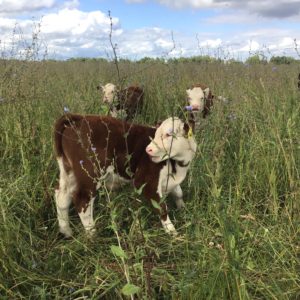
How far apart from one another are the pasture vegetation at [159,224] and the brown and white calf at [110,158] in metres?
0.13

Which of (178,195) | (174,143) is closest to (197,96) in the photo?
(178,195)

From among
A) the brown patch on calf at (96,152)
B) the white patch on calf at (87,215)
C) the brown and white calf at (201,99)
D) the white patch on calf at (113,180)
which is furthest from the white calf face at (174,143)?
the brown and white calf at (201,99)

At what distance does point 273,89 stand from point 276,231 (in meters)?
3.20

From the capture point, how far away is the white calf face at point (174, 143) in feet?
9.95

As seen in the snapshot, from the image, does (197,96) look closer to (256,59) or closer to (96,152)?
(256,59)

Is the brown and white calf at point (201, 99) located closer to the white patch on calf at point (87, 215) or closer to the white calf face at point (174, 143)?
the white calf face at point (174, 143)

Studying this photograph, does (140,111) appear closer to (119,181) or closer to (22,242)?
(119,181)

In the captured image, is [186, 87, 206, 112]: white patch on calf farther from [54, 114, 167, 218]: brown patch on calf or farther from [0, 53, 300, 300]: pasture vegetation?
[54, 114, 167, 218]: brown patch on calf

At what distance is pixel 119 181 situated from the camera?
3.23 m

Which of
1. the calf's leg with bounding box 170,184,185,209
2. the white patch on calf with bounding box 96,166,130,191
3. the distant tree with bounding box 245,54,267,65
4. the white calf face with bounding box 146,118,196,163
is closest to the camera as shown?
the white calf face with bounding box 146,118,196,163

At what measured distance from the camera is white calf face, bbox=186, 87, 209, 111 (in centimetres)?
541

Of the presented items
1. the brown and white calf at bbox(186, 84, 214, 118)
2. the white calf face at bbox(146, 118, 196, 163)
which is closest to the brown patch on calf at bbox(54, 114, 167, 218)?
the white calf face at bbox(146, 118, 196, 163)

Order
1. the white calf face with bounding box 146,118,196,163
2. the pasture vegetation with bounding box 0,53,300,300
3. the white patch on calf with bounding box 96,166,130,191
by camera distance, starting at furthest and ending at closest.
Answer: the white patch on calf with bounding box 96,166,130,191 → the white calf face with bounding box 146,118,196,163 → the pasture vegetation with bounding box 0,53,300,300

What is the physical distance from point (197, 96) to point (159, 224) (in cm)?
290
